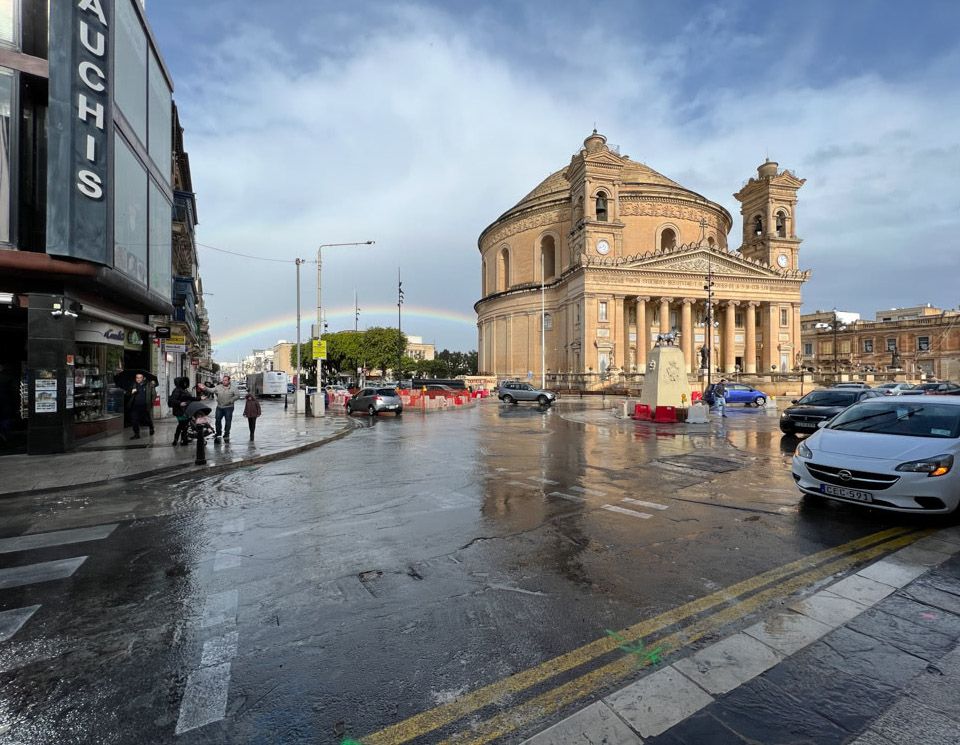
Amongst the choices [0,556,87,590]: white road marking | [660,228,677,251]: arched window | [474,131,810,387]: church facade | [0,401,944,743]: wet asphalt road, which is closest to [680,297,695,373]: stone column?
[474,131,810,387]: church facade

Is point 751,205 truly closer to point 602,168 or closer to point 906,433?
point 602,168

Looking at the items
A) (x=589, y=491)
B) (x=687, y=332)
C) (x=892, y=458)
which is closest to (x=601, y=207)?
(x=687, y=332)

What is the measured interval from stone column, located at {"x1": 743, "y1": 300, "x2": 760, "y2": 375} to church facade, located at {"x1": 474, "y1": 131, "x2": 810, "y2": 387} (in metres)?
0.12

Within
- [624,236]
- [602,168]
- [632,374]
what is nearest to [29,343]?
[632,374]

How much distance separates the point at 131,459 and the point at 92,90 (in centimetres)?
850

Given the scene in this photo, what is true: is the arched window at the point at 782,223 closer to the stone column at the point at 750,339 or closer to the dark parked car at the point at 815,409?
the stone column at the point at 750,339

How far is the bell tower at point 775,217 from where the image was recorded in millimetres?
59812

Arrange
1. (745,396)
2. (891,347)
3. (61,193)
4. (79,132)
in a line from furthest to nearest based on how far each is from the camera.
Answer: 1. (891,347)
2. (745,396)
3. (79,132)
4. (61,193)

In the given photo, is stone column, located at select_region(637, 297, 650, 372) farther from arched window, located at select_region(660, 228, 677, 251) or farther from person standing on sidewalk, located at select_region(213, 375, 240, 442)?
person standing on sidewalk, located at select_region(213, 375, 240, 442)

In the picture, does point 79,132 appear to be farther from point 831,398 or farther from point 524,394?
point 524,394

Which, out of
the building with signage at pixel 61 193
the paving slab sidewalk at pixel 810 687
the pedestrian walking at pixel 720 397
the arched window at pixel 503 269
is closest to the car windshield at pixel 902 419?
the paving slab sidewalk at pixel 810 687

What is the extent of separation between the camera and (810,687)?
→ 290 centimetres

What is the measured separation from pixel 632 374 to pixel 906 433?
44182 mm

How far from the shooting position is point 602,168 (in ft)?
179
